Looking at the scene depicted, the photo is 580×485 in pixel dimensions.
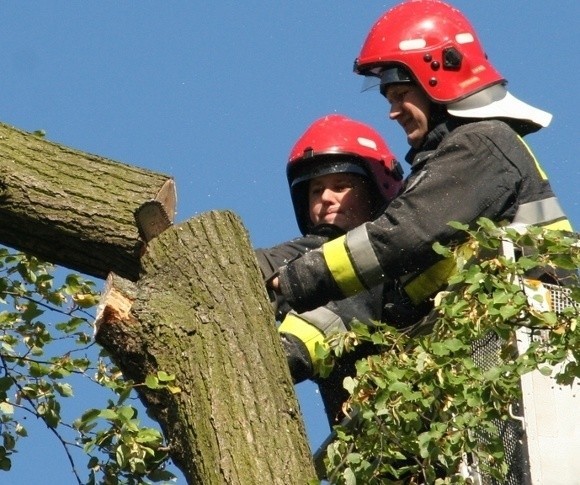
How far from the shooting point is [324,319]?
5750mm

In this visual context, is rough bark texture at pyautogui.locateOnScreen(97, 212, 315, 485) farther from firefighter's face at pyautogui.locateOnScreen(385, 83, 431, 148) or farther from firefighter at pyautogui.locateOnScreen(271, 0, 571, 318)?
firefighter's face at pyautogui.locateOnScreen(385, 83, 431, 148)

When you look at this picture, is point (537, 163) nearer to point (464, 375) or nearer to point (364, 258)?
point (364, 258)

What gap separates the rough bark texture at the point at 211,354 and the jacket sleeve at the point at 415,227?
3.04ft

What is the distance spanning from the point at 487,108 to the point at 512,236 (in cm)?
151

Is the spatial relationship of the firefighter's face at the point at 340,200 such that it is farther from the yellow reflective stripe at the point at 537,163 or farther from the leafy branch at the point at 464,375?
the leafy branch at the point at 464,375

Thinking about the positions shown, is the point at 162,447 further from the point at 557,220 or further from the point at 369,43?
the point at 369,43

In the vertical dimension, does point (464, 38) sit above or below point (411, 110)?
above

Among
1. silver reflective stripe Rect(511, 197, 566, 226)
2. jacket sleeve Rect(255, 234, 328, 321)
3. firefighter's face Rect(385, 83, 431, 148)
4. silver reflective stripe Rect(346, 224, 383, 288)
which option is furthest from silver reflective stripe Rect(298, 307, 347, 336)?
silver reflective stripe Rect(511, 197, 566, 226)

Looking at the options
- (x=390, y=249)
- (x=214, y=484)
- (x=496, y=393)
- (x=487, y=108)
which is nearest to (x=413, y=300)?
(x=390, y=249)

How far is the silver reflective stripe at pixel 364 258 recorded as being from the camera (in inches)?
204

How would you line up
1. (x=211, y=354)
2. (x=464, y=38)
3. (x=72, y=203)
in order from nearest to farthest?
(x=211, y=354) < (x=72, y=203) < (x=464, y=38)

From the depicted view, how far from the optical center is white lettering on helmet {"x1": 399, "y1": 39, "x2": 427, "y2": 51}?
596 centimetres

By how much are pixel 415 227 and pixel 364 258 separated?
0.21 m

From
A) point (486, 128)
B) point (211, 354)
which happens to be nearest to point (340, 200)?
point (486, 128)
